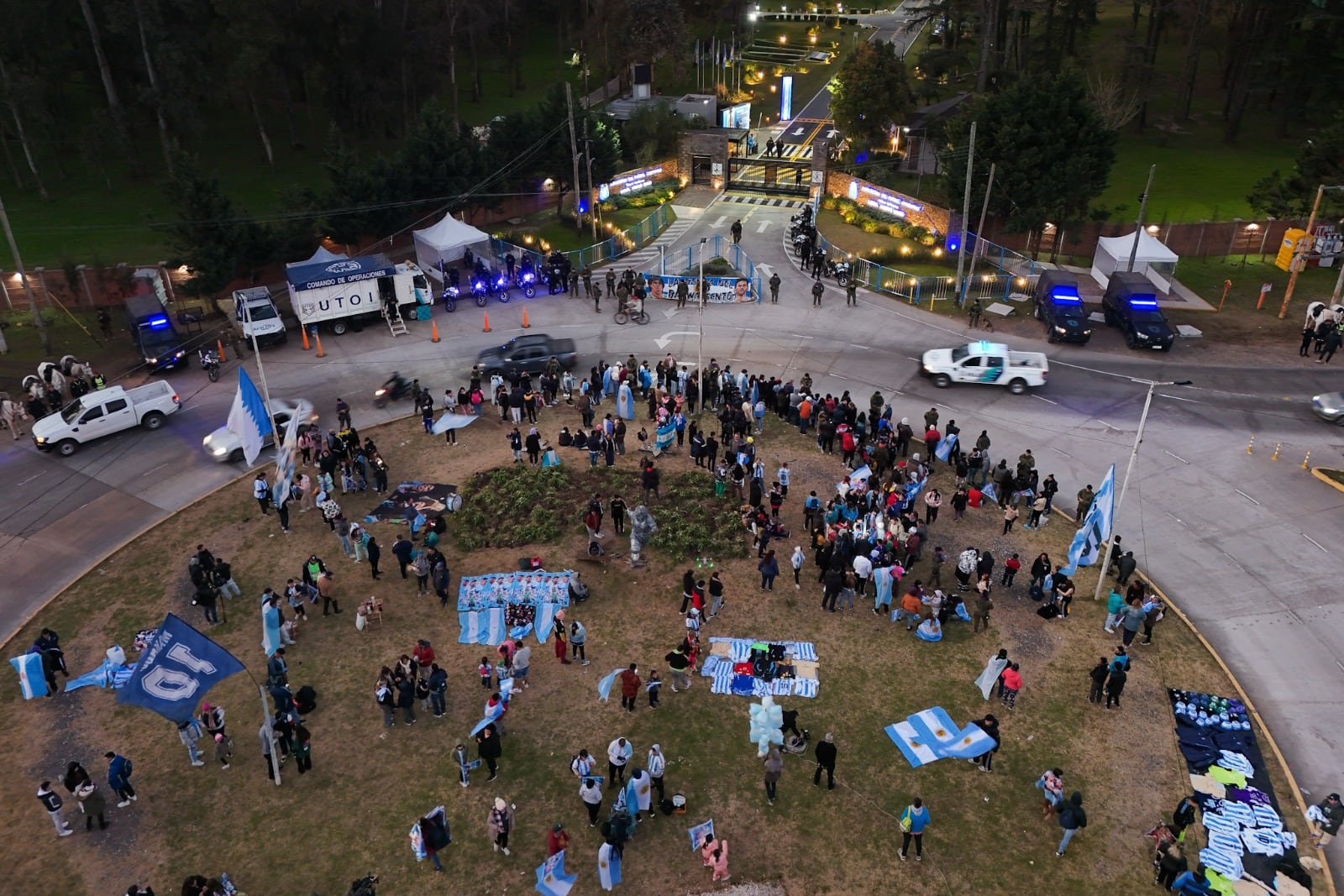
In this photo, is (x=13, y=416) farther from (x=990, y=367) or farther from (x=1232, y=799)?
(x=1232, y=799)

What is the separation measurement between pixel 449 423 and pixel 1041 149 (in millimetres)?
30218

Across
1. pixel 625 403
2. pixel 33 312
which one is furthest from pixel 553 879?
pixel 33 312

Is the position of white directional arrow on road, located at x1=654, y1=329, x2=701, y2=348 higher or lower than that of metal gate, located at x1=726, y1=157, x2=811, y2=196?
lower

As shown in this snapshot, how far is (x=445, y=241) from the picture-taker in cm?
4366

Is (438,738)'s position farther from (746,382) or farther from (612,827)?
(746,382)

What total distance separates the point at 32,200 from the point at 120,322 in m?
21.7

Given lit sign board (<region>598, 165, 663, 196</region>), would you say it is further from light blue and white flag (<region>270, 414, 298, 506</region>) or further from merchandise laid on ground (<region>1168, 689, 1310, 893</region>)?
merchandise laid on ground (<region>1168, 689, 1310, 893</region>)

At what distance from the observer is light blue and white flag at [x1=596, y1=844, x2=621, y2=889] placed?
52.0ft

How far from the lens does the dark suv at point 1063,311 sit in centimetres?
3769

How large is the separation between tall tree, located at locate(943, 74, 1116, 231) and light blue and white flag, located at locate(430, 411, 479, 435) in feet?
91.1

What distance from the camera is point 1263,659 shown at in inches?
858

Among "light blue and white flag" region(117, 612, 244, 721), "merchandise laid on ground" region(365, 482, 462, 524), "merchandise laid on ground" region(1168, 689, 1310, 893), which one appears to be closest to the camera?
"merchandise laid on ground" region(1168, 689, 1310, 893)

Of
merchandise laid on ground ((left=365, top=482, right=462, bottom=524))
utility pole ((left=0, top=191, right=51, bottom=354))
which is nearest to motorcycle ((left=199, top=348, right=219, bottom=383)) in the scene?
utility pole ((left=0, top=191, right=51, bottom=354))

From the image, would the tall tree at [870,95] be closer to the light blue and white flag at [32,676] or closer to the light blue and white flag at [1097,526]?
the light blue and white flag at [1097,526]
